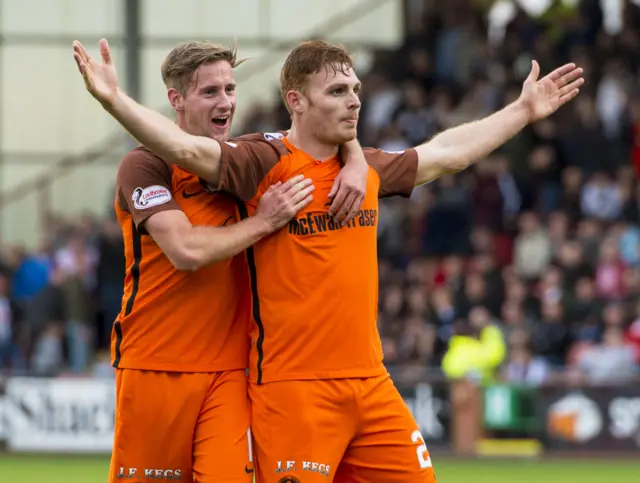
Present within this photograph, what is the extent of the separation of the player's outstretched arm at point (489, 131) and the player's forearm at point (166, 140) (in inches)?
45.8

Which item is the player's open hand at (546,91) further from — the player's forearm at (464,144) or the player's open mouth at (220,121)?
the player's open mouth at (220,121)

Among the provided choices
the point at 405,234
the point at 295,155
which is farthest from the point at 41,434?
the point at 295,155

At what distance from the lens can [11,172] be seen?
2294 cm

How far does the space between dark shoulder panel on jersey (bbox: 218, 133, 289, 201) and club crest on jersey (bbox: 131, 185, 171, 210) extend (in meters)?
0.32

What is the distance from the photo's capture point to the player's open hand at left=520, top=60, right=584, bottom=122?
7.34 m

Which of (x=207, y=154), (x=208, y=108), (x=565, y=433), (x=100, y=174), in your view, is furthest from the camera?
(x=100, y=174)

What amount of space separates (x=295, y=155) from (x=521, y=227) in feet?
39.4

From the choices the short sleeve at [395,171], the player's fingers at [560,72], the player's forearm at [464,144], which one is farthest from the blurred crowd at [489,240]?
the short sleeve at [395,171]

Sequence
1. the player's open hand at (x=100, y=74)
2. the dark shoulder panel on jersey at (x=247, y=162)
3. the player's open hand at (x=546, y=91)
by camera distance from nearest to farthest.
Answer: the player's open hand at (x=100, y=74)
the dark shoulder panel on jersey at (x=247, y=162)
the player's open hand at (x=546, y=91)

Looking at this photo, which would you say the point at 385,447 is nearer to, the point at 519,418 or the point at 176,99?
the point at 176,99

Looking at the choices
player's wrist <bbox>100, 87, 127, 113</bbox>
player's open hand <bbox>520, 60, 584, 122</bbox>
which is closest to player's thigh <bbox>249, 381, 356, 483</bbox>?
player's wrist <bbox>100, 87, 127, 113</bbox>

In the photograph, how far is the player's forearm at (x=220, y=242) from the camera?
6.53 m

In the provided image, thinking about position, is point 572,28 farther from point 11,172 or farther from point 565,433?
point 11,172

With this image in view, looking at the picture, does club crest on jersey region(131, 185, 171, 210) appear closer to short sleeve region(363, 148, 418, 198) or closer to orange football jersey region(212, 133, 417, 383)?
orange football jersey region(212, 133, 417, 383)
